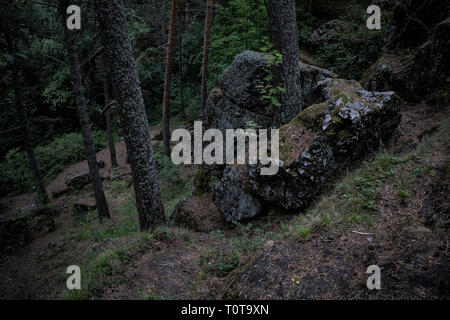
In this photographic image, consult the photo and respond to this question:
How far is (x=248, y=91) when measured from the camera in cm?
852

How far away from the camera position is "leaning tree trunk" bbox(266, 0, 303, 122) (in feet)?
21.0

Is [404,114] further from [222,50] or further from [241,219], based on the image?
[222,50]

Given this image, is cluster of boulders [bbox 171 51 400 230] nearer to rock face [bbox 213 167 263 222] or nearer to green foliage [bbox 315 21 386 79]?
rock face [bbox 213 167 263 222]

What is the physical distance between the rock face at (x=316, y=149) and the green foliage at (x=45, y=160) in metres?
19.3

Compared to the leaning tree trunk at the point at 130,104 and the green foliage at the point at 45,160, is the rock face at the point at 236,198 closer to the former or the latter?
the leaning tree trunk at the point at 130,104

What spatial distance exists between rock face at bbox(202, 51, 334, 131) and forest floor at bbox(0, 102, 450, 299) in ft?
11.5

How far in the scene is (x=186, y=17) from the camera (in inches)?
916

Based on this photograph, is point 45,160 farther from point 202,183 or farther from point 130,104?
point 130,104

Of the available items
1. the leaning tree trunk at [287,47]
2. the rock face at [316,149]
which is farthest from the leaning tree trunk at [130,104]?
the leaning tree trunk at [287,47]

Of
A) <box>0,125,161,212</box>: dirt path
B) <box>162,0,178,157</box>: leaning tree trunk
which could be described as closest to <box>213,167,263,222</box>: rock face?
<box>162,0,178,157</box>: leaning tree trunk

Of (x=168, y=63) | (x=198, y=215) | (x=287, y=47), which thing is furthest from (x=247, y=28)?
(x=198, y=215)

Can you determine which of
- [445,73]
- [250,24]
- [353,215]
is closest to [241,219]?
[353,215]

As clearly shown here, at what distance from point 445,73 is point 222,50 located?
920cm

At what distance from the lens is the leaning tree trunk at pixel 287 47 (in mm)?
6398
